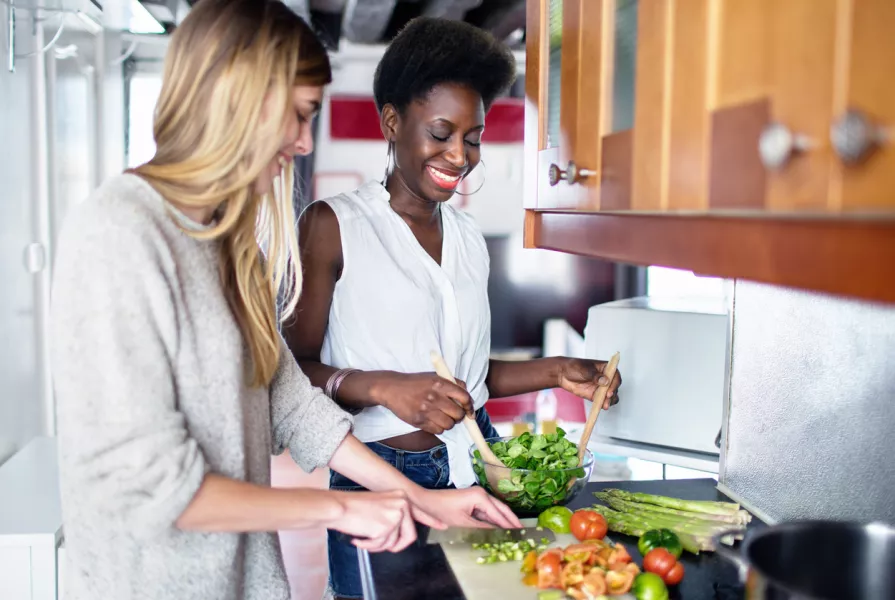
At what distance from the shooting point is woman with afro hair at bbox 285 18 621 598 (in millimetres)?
1745

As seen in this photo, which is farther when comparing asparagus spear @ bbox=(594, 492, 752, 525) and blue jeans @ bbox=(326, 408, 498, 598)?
blue jeans @ bbox=(326, 408, 498, 598)

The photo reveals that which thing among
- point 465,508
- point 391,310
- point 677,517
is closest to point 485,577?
point 465,508

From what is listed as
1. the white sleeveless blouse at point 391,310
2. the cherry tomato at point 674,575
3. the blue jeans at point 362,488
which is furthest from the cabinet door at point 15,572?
the cherry tomato at point 674,575

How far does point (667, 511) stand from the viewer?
59.1 inches

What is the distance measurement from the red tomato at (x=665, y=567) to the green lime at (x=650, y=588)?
61 mm

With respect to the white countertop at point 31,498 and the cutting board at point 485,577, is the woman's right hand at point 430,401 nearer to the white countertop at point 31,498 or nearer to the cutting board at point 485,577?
the cutting board at point 485,577

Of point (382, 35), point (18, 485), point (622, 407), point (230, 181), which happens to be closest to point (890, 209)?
point (230, 181)

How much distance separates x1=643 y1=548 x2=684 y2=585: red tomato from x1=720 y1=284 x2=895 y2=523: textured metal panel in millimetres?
321

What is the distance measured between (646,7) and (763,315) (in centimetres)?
80

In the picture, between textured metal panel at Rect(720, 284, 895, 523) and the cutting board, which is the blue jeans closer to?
the cutting board

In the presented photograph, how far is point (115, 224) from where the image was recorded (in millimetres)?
979

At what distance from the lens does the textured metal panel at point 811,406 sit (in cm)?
129

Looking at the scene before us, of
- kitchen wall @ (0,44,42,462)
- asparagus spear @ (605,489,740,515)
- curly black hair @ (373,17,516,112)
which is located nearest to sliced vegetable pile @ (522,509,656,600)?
asparagus spear @ (605,489,740,515)

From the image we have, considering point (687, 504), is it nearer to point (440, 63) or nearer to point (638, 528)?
point (638, 528)
